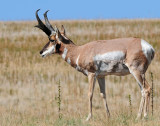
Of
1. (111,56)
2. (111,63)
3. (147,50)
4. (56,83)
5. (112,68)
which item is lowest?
(56,83)

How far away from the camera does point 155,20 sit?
36.1 meters

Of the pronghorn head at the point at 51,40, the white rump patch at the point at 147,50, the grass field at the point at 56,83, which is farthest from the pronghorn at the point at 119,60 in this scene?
the grass field at the point at 56,83

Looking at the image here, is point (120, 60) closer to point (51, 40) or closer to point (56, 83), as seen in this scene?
point (51, 40)

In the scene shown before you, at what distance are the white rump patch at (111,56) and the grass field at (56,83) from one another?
1248 mm

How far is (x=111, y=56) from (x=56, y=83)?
951 centimetres

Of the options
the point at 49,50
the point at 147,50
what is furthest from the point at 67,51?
the point at 147,50

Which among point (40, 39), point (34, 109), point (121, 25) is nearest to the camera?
point (34, 109)

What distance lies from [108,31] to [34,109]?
17.8 m

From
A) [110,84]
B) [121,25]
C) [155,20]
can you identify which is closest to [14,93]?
[110,84]

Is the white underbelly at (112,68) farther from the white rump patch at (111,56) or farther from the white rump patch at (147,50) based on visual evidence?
the white rump patch at (147,50)

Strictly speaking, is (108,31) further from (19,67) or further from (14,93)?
(14,93)

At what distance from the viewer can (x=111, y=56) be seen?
10141mm

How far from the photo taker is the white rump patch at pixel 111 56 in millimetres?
10062

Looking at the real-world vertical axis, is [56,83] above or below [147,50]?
below
